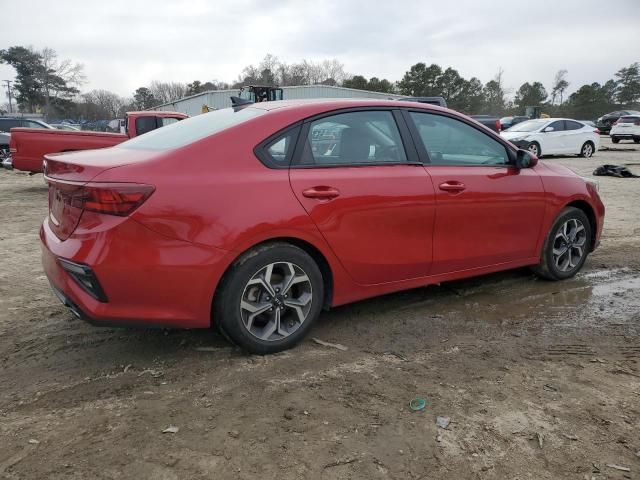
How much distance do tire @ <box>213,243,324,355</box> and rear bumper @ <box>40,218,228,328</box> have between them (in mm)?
110

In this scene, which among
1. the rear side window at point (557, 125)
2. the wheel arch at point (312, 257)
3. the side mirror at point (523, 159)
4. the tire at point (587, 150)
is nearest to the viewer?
the wheel arch at point (312, 257)

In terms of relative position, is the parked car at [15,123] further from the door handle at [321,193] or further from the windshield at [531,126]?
the door handle at [321,193]

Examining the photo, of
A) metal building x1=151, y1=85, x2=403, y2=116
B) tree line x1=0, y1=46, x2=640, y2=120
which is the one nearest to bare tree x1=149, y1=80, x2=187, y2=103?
tree line x1=0, y1=46, x2=640, y2=120

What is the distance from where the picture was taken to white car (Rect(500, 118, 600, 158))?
17797 mm

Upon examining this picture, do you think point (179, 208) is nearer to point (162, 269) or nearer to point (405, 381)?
point (162, 269)

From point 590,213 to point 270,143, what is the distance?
333 cm

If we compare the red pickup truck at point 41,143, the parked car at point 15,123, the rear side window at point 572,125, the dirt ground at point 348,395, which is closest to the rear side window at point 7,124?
the parked car at point 15,123

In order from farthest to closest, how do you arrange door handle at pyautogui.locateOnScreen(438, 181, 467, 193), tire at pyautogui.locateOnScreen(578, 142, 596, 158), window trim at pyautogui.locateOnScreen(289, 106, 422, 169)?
tire at pyautogui.locateOnScreen(578, 142, 596, 158) < door handle at pyautogui.locateOnScreen(438, 181, 467, 193) < window trim at pyautogui.locateOnScreen(289, 106, 422, 169)

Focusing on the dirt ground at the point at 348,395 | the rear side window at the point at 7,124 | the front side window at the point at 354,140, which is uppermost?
the rear side window at the point at 7,124

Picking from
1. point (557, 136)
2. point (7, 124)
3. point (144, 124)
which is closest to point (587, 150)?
point (557, 136)

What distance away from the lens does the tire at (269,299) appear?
2932mm

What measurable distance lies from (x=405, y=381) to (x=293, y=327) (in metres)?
0.78

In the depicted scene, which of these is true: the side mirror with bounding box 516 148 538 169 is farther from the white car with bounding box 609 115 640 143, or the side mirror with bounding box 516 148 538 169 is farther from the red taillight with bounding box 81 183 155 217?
the white car with bounding box 609 115 640 143

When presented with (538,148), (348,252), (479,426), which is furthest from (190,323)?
(538,148)
